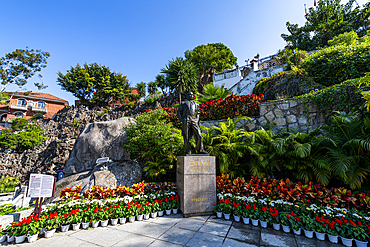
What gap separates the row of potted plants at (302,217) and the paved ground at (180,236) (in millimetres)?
179

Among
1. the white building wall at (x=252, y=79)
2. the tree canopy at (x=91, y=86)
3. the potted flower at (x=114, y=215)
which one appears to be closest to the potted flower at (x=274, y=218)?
the potted flower at (x=114, y=215)

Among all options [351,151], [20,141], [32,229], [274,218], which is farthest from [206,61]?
[32,229]

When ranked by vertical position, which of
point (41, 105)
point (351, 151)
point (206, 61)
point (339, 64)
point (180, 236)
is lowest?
point (180, 236)

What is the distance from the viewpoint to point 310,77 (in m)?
9.12

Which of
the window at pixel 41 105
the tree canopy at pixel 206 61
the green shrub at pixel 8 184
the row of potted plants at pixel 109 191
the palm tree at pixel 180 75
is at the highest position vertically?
the tree canopy at pixel 206 61

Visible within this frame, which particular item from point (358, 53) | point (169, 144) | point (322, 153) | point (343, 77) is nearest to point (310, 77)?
point (343, 77)

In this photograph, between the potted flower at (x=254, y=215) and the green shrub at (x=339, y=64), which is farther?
the green shrub at (x=339, y=64)

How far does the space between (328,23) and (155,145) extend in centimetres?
3167

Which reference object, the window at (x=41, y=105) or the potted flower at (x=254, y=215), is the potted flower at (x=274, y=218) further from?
the window at (x=41, y=105)

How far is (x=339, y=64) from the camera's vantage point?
827 centimetres

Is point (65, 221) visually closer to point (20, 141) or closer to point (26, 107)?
point (20, 141)

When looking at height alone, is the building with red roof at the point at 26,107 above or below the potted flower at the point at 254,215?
above

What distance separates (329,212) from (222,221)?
8.28 feet

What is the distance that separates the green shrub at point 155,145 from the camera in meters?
8.04
